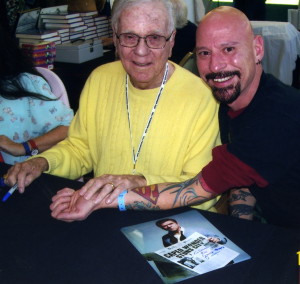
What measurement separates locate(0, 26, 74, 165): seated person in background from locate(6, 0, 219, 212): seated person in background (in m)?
0.24

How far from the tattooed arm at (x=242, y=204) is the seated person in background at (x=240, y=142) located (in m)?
0.18

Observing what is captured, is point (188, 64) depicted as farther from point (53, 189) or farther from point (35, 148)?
point (53, 189)

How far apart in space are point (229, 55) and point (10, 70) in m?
1.04

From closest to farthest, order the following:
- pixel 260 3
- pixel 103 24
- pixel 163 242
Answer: pixel 163 242 < pixel 103 24 < pixel 260 3

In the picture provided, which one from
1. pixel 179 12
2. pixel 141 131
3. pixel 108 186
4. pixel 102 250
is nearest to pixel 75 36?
pixel 179 12

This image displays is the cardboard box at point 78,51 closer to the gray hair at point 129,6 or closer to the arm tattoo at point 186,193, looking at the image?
the gray hair at point 129,6

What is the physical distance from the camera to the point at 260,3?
604 cm

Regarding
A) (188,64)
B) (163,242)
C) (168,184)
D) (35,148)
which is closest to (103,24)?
(188,64)

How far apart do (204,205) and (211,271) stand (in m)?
0.51

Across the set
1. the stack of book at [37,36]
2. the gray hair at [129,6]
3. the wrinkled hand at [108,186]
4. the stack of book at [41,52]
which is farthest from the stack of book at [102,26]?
the wrinkled hand at [108,186]

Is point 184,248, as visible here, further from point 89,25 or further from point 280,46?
point 280,46

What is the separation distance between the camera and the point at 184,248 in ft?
3.38

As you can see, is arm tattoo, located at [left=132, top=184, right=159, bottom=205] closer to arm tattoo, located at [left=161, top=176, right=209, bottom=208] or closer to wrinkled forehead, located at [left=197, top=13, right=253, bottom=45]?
arm tattoo, located at [left=161, top=176, right=209, bottom=208]

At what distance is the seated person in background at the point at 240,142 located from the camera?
1.24m
